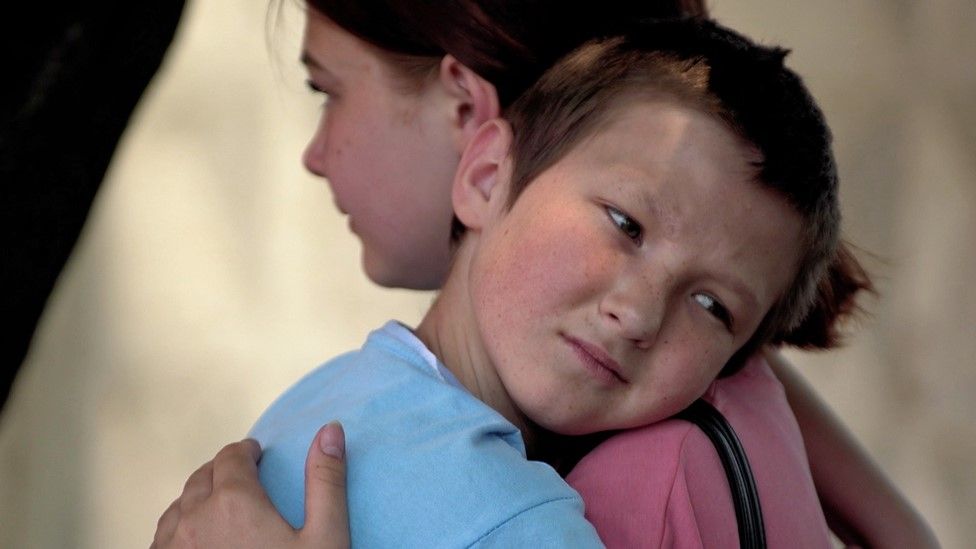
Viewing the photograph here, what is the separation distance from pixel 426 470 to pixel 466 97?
64 cm

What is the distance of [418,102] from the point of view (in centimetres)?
171

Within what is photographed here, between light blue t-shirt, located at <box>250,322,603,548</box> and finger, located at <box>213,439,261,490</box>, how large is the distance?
0.02 meters

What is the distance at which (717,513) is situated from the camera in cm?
127

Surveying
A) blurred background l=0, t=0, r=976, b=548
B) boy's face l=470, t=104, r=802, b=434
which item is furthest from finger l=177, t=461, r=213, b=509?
blurred background l=0, t=0, r=976, b=548

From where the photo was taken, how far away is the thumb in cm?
114

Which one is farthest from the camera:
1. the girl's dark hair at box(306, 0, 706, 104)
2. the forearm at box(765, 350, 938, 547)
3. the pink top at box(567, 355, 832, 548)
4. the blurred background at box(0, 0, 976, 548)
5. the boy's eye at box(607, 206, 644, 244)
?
the blurred background at box(0, 0, 976, 548)

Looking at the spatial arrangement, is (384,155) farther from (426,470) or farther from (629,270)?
(426,470)

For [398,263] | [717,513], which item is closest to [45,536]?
[398,263]

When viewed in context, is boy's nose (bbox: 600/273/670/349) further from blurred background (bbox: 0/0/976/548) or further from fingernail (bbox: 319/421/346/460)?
blurred background (bbox: 0/0/976/548)

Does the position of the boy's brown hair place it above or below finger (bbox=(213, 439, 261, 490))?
above

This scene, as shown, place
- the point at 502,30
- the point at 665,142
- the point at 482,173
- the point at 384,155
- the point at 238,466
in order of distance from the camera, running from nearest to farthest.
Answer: the point at 238,466
the point at 665,142
the point at 482,173
the point at 502,30
the point at 384,155

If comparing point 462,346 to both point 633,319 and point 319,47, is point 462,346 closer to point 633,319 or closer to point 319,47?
point 633,319

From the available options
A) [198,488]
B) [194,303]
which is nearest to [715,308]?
[198,488]

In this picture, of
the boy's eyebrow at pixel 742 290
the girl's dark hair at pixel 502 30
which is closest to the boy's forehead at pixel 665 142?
the boy's eyebrow at pixel 742 290
